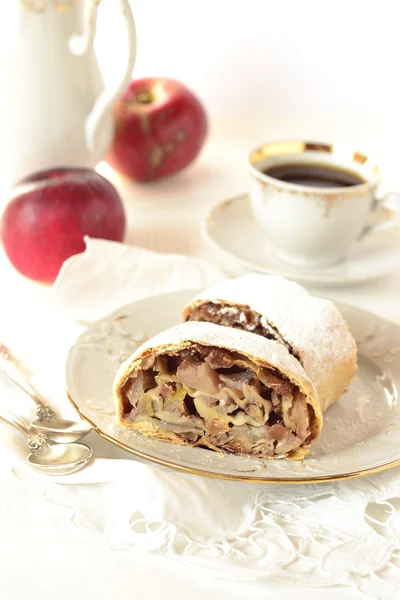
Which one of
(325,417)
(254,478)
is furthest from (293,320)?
(254,478)

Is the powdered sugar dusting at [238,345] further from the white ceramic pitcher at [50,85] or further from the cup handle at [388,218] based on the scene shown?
the white ceramic pitcher at [50,85]

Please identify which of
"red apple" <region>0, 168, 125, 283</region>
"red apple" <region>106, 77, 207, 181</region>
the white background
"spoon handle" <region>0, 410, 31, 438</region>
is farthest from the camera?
the white background

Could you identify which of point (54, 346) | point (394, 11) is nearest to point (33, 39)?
point (54, 346)

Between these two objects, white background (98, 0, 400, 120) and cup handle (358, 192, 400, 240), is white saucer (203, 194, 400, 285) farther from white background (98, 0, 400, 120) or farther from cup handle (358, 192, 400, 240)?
white background (98, 0, 400, 120)

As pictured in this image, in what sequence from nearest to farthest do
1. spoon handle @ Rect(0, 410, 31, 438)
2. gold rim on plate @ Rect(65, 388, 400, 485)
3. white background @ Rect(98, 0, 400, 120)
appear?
gold rim on plate @ Rect(65, 388, 400, 485) → spoon handle @ Rect(0, 410, 31, 438) → white background @ Rect(98, 0, 400, 120)

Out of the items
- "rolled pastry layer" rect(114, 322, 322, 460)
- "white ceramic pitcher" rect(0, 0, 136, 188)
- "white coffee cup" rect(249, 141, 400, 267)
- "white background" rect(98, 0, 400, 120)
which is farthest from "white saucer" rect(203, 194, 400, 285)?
"white background" rect(98, 0, 400, 120)

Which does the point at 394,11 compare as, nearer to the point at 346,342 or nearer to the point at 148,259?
the point at 148,259
